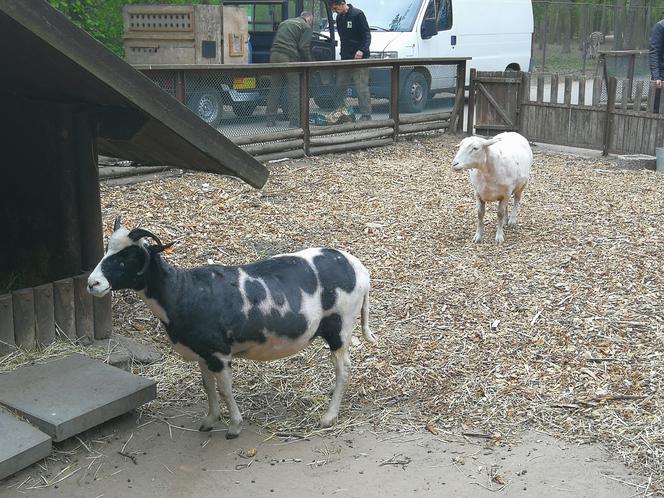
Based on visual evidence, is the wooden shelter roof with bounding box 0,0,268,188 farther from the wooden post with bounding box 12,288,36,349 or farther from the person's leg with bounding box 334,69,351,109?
the person's leg with bounding box 334,69,351,109

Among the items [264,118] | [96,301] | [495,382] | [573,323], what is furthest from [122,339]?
[264,118]

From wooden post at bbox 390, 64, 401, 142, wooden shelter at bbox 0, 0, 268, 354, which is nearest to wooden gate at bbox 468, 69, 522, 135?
wooden post at bbox 390, 64, 401, 142

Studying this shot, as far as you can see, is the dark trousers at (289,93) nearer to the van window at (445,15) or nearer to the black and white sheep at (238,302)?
the black and white sheep at (238,302)

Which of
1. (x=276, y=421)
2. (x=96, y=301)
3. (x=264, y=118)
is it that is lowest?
(x=276, y=421)

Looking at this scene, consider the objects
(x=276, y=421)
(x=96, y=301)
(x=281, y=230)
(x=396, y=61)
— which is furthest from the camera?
(x=396, y=61)

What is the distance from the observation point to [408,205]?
9.52 meters

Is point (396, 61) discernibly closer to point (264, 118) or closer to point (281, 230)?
point (264, 118)

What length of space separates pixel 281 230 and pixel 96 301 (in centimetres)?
299

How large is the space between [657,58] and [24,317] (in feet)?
33.2

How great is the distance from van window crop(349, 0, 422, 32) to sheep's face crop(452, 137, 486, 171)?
31.6 feet

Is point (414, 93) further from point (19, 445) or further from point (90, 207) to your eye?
point (19, 445)

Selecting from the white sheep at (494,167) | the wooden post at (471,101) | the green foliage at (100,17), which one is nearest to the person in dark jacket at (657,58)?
the wooden post at (471,101)

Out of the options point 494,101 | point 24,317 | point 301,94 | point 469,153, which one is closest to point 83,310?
point 24,317

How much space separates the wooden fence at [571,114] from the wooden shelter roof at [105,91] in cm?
872
